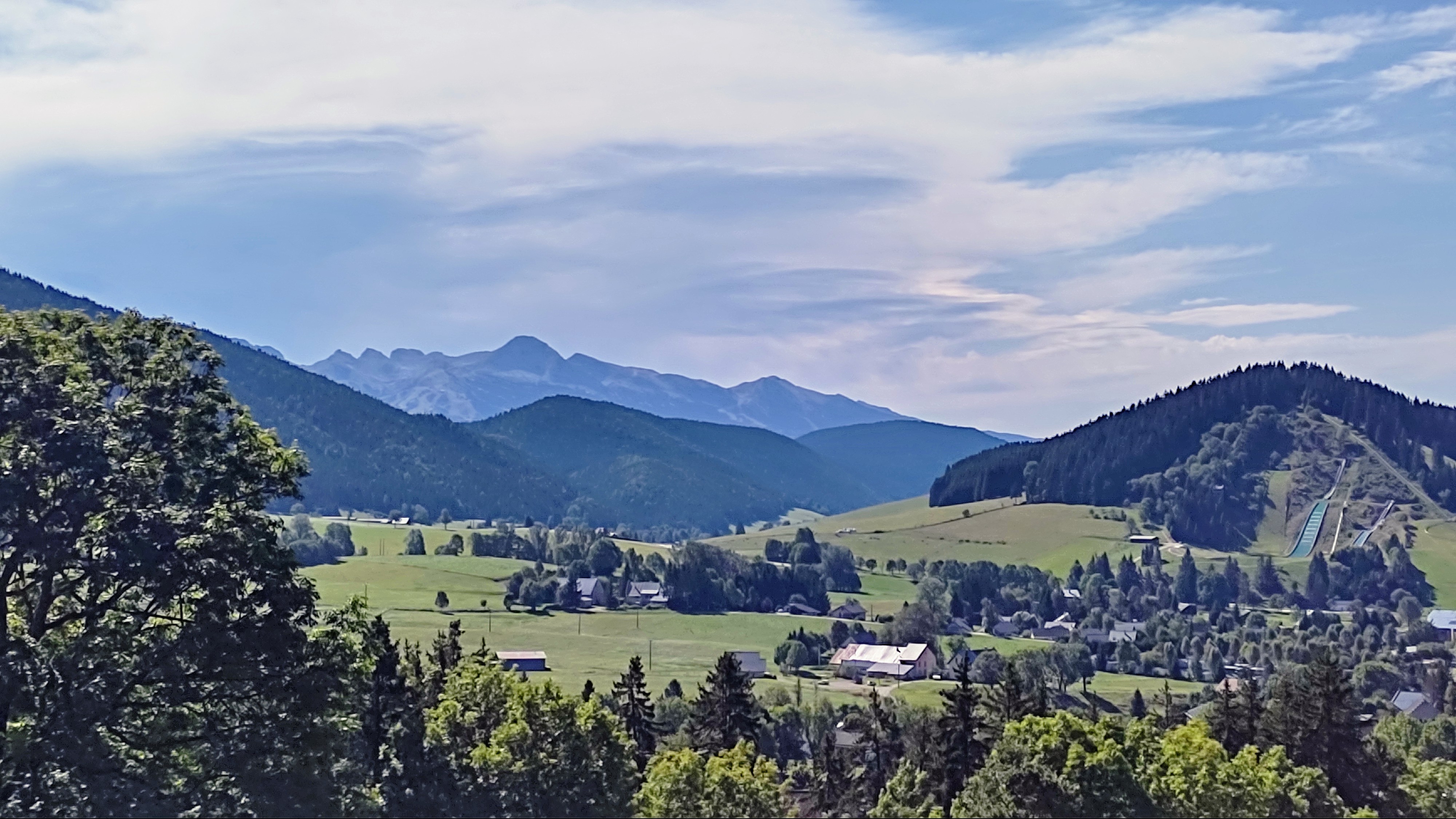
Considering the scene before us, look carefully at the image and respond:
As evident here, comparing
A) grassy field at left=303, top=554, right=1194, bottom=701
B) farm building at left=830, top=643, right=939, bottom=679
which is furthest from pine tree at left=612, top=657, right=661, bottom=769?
farm building at left=830, top=643, right=939, bottom=679

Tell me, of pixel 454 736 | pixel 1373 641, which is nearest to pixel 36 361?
pixel 454 736

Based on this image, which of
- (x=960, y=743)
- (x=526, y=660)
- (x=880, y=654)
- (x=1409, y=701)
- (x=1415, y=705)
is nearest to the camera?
(x=960, y=743)

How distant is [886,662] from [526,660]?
44205 mm

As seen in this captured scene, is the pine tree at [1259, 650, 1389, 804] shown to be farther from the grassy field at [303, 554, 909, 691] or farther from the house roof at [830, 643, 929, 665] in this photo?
the house roof at [830, 643, 929, 665]

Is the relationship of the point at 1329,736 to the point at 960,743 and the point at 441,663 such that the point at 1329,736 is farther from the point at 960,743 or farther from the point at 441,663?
the point at 441,663

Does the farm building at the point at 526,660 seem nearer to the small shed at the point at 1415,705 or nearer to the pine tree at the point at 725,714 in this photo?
the pine tree at the point at 725,714

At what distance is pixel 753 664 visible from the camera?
150 meters

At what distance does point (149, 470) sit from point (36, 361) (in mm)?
3517

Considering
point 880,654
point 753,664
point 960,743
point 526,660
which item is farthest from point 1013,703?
point 880,654

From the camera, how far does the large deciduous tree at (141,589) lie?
29.9 meters

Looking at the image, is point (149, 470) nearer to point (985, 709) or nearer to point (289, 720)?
point (289, 720)

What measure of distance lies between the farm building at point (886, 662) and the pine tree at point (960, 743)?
103970mm

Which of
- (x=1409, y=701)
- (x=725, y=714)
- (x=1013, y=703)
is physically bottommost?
(x=1409, y=701)

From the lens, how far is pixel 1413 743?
89562mm
